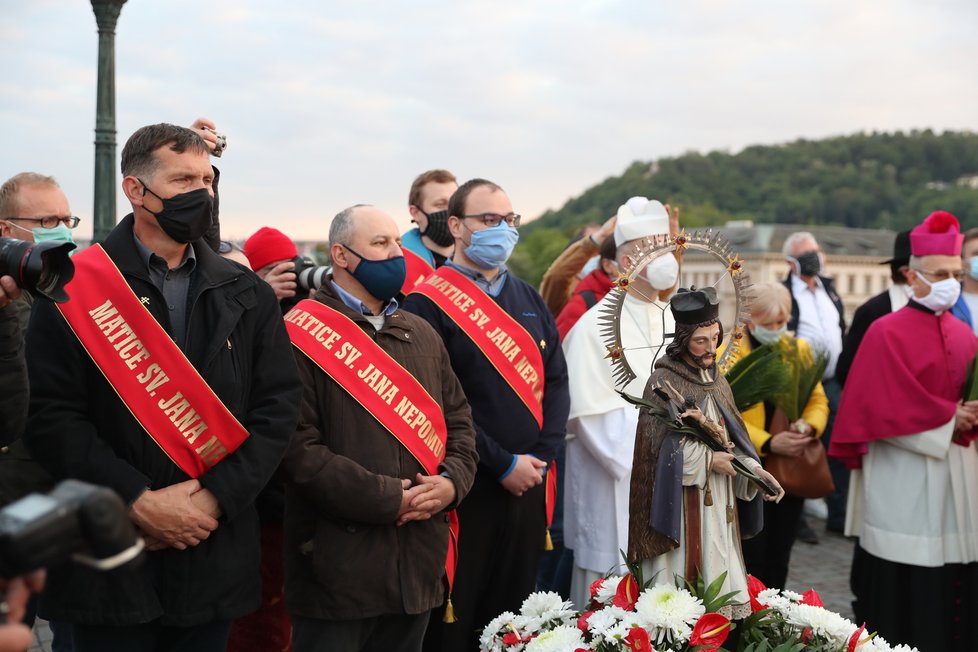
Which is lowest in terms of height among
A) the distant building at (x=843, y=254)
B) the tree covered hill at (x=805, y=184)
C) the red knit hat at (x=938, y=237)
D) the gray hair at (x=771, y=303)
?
the distant building at (x=843, y=254)

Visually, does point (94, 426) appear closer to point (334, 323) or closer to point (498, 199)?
point (334, 323)

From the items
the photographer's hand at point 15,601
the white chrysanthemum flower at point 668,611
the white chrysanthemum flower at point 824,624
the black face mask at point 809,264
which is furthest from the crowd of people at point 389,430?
the black face mask at point 809,264

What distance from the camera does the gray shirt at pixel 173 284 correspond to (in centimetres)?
333

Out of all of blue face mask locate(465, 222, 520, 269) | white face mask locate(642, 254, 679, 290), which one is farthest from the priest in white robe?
blue face mask locate(465, 222, 520, 269)

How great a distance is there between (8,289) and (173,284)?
26.9 inches

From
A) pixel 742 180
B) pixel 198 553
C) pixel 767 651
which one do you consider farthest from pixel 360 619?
pixel 742 180

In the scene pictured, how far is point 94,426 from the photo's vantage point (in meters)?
3.20

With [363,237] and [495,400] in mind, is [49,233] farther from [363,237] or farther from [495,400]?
[495,400]

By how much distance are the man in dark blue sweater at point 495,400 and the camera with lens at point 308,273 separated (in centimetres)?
45

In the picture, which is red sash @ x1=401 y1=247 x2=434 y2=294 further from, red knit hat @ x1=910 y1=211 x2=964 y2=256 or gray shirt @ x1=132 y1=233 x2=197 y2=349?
red knit hat @ x1=910 y1=211 x2=964 y2=256

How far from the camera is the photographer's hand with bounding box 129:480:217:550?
3.08 m

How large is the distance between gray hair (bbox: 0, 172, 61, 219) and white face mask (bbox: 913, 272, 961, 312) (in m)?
4.64

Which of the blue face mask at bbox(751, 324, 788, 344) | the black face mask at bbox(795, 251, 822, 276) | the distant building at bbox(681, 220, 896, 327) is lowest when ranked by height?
the distant building at bbox(681, 220, 896, 327)

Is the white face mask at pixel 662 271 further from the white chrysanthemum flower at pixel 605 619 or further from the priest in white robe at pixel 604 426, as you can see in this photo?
the white chrysanthemum flower at pixel 605 619
